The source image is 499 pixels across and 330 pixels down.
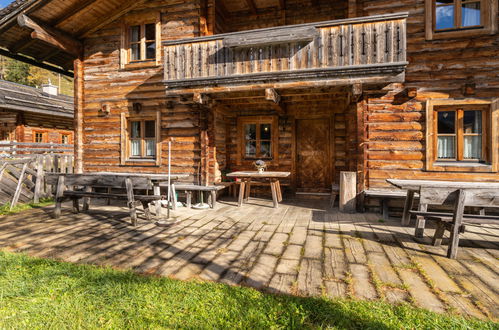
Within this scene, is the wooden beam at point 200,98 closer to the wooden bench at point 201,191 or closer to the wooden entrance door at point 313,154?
the wooden bench at point 201,191

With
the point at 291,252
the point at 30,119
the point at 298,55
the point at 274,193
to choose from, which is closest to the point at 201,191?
the point at 274,193

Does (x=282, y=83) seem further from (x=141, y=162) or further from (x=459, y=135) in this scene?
(x=141, y=162)

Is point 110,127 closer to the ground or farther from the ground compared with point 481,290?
farther from the ground

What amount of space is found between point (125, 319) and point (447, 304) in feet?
9.90

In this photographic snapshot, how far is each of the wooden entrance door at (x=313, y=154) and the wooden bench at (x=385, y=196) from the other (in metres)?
2.69

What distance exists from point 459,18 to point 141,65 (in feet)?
30.1

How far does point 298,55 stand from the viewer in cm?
632

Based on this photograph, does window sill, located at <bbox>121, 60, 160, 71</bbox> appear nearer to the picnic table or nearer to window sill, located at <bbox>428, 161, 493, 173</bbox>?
the picnic table

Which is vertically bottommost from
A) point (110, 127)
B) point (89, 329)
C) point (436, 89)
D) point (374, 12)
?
point (89, 329)

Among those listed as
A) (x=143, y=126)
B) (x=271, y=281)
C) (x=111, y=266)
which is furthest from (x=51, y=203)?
(x=271, y=281)

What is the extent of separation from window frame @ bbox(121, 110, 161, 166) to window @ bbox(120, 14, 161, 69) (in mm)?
1675

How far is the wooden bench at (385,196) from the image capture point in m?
6.02

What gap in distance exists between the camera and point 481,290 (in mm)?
2713

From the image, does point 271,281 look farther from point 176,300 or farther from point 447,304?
point 447,304
